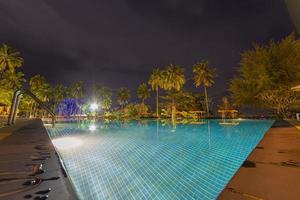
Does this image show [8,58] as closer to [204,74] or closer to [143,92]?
[143,92]

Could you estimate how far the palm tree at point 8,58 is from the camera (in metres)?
37.3

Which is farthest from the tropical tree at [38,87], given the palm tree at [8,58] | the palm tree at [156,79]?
the palm tree at [156,79]

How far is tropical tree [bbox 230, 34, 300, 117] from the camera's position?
22734 mm

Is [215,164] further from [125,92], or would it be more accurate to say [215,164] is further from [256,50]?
[125,92]

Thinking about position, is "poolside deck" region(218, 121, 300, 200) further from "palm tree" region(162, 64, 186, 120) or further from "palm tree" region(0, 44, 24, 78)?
"palm tree" region(0, 44, 24, 78)

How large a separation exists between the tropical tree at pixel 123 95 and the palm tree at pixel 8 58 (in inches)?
1061

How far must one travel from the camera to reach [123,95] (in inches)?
2371

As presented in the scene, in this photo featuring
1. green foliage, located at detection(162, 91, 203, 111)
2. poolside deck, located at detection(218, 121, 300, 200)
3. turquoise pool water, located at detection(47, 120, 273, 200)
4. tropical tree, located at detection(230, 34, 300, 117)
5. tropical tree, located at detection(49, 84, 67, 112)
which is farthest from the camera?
tropical tree, located at detection(49, 84, 67, 112)

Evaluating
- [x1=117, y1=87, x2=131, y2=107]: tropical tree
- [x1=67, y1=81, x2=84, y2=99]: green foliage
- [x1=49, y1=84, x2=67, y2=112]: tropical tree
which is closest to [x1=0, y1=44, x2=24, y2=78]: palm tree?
[x1=49, y1=84, x2=67, y2=112]: tropical tree

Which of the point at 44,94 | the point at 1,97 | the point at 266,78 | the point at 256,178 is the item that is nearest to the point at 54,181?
the point at 256,178

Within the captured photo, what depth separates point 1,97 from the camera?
30.2 m

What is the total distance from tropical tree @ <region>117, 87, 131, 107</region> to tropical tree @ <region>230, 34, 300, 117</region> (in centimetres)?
3779

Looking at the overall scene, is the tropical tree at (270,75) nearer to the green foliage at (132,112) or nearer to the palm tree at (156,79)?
the green foliage at (132,112)

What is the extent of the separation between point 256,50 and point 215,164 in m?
23.8
